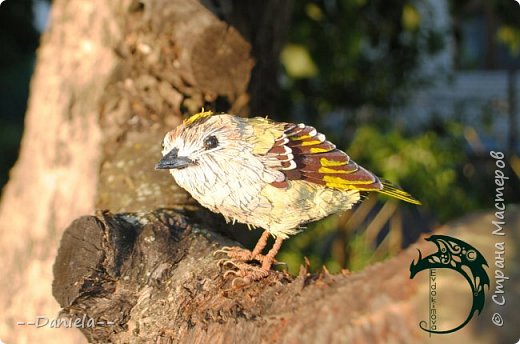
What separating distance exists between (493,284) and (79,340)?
159 cm

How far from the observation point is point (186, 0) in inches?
95.0

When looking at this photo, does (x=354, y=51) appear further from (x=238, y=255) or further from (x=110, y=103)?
(x=238, y=255)

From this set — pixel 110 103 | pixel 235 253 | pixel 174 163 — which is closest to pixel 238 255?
pixel 235 253

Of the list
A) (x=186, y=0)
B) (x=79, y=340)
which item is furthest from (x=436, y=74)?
(x=79, y=340)

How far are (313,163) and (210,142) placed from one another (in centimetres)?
28

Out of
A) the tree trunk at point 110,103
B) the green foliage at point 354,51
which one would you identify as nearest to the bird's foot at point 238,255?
the tree trunk at point 110,103

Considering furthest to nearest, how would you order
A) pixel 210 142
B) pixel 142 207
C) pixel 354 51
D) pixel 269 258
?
pixel 354 51 < pixel 142 207 < pixel 269 258 < pixel 210 142

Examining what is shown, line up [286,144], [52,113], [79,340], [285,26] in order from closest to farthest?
1. [286,144]
2. [79,340]
3. [52,113]
4. [285,26]

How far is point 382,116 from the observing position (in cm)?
541

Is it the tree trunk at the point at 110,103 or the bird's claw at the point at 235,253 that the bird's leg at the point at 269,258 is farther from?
the tree trunk at the point at 110,103

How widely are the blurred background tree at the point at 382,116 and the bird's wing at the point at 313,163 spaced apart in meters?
2.07

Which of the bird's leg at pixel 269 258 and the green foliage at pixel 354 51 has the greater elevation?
the green foliage at pixel 354 51

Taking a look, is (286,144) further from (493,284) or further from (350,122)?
(350,122)

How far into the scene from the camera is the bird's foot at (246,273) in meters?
1.72
